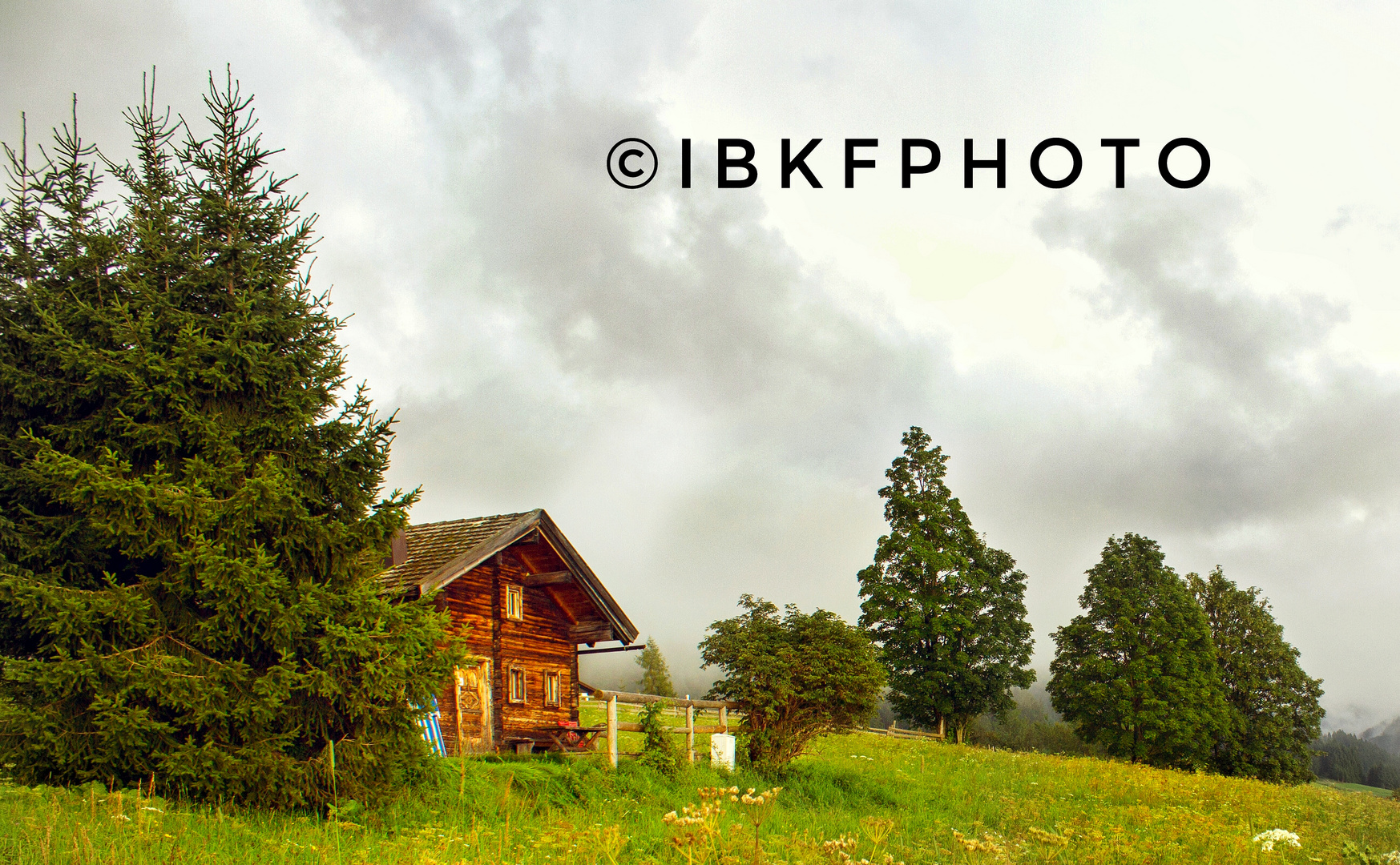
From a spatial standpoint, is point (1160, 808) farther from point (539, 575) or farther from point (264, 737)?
point (264, 737)

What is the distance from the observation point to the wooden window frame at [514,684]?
20.5m

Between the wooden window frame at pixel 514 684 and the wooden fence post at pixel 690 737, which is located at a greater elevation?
the wooden window frame at pixel 514 684

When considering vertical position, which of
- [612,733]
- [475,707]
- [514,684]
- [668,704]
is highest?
[514,684]

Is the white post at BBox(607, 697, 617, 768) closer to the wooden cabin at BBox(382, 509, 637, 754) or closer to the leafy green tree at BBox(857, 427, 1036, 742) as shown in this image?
the wooden cabin at BBox(382, 509, 637, 754)

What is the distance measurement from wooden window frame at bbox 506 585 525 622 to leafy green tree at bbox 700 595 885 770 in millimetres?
4514

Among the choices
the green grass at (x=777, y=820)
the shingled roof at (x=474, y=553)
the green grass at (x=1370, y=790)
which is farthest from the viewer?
the green grass at (x=1370, y=790)

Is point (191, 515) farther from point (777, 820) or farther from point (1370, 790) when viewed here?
point (1370, 790)

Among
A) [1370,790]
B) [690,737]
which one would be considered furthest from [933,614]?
[1370,790]

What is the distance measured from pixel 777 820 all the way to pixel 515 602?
929 centimetres

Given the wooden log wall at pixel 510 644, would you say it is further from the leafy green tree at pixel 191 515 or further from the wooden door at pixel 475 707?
the leafy green tree at pixel 191 515

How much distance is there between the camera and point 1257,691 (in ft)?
160

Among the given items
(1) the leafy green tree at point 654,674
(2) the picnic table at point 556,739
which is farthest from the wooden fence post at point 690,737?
(1) the leafy green tree at point 654,674

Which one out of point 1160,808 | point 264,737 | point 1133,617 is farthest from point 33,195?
point 1133,617

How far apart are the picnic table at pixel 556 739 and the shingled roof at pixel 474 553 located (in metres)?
2.71
